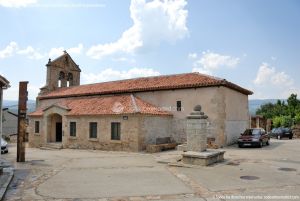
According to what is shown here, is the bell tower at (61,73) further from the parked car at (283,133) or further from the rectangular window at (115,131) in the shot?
the parked car at (283,133)

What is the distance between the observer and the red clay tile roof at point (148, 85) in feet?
73.3

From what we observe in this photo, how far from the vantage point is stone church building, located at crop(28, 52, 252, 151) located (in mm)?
21547

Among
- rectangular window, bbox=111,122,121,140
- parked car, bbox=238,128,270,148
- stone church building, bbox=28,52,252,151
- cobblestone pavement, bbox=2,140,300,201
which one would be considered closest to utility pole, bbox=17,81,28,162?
cobblestone pavement, bbox=2,140,300,201

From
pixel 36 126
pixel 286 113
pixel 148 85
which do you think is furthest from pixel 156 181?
pixel 286 113

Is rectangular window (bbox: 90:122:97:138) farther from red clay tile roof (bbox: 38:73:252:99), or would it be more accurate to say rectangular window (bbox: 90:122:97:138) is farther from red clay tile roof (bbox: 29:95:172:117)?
red clay tile roof (bbox: 38:73:252:99)

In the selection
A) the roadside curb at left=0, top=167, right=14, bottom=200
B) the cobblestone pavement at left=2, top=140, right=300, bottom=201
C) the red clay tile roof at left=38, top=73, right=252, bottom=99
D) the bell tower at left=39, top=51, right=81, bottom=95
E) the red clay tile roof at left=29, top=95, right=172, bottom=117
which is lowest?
the cobblestone pavement at left=2, top=140, right=300, bottom=201

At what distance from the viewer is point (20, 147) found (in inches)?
648

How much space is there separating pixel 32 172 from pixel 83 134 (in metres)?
11.4

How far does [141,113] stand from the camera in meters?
21.0

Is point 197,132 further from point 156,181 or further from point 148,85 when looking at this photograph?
point 148,85

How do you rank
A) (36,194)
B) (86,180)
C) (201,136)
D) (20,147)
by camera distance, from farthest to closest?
(20,147), (201,136), (86,180), (36,194)

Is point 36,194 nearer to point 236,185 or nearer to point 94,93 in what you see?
point 236,185

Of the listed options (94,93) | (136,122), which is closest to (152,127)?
(136,122)

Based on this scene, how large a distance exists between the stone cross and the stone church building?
707 cm
